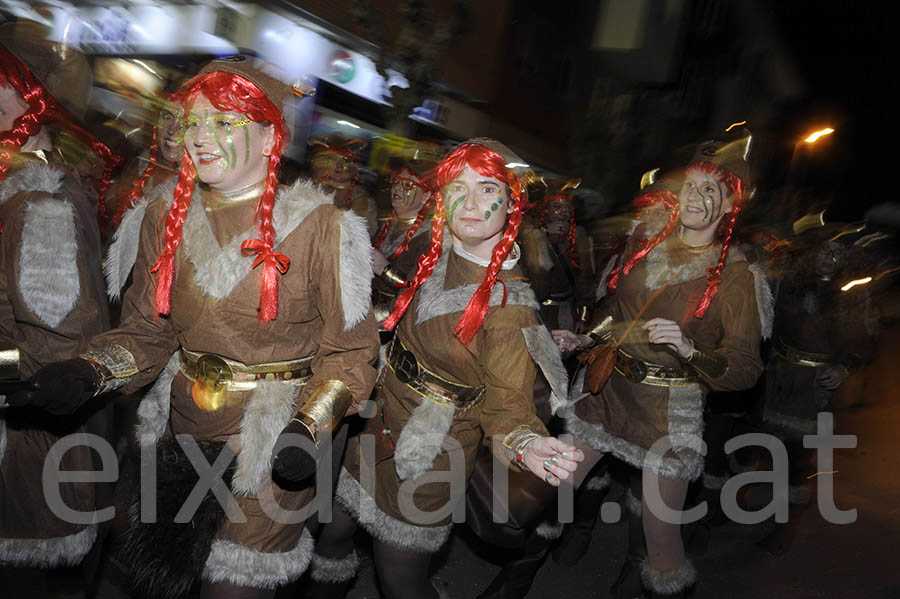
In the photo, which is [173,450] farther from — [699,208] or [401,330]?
[699,208]

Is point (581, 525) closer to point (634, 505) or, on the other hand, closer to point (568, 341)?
point (634, 505)

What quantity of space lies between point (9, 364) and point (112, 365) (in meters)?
0.32

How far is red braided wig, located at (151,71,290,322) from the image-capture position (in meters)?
2.46

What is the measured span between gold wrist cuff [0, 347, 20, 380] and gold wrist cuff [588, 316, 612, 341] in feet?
9.70

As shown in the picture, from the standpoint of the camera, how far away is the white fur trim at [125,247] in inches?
108

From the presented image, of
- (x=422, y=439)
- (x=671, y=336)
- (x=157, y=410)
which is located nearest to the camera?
(x=157, y=410)

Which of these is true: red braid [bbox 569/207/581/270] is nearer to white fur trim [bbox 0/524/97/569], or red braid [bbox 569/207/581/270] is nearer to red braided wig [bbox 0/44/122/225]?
red braided wig [bbox 0/44/122/225]

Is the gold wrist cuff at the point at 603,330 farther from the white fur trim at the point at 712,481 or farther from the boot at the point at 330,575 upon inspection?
the white fur trim at the point at 712,481

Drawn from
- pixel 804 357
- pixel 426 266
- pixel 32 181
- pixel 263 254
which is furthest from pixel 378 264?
pixel 804 357

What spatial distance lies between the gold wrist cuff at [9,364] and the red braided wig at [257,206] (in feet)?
1.62

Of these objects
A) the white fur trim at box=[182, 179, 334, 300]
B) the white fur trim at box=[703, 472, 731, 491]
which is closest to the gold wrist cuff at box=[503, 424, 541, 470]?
the white fur trim at box=[182, 179, 334, 300]

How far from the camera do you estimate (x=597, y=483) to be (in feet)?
16.0

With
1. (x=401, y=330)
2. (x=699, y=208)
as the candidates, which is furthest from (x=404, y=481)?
(x=699, y=208)

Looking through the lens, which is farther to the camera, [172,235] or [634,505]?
[634,505]
